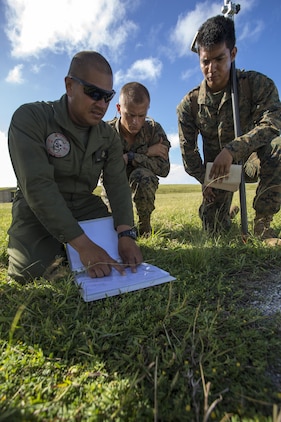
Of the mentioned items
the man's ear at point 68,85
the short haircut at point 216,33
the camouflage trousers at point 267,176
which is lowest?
the camouflage trousers at point 267,176

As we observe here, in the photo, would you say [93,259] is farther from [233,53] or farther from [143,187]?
[233,53]

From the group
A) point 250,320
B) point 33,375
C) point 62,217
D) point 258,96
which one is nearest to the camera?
point 33,375

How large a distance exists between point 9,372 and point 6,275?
4.17 feet

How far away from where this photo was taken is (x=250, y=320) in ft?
4.61

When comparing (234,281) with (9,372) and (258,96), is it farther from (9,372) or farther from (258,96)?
(258,96)

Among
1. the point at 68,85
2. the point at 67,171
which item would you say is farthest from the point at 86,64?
the point at 67,171

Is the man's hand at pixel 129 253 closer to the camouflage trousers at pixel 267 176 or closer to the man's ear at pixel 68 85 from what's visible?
the camouflage trousers at pixel 267 176

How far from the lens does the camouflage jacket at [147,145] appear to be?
137 inches

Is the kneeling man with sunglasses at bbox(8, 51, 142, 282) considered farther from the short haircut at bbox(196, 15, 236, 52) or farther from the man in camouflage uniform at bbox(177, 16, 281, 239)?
the short haircut at bbox(196, 15, 236, 52)

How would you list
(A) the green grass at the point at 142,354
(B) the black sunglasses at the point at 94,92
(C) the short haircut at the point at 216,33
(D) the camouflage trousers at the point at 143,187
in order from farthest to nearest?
(D) the camouflage trousers at the point at 143,187, (C) the short haircut at the point at 216,33, (B) the black sunglasses at the point at 94,92, (A) the green grass at the point at 142,354

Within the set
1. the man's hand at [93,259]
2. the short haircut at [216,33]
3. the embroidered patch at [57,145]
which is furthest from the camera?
the short haircut at [216,33]

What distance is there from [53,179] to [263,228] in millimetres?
2143

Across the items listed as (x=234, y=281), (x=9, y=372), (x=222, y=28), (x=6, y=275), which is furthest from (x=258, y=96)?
(x=9, y=372)

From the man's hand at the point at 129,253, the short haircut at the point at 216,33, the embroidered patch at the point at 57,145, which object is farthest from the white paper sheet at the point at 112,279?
the short haircut at the point at 216,33
